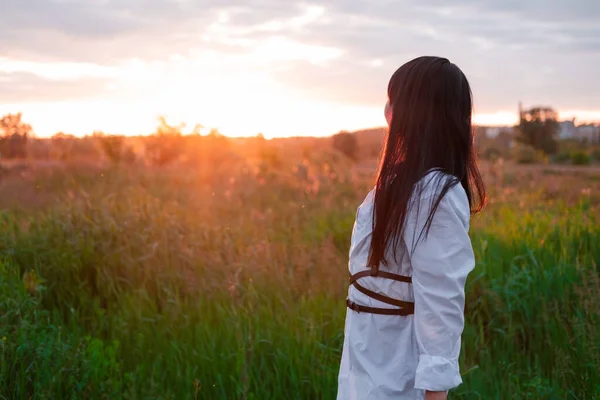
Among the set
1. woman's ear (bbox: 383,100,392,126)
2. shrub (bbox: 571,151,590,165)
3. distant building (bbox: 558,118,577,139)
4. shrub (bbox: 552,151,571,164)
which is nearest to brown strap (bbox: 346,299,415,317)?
woman's ear (bbox: 383,100,392,126)

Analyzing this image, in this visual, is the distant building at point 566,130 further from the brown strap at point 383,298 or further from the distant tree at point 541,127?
the brown strap at point 383,298

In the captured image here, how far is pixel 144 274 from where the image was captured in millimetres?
5137

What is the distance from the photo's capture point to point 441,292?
6.07 ft

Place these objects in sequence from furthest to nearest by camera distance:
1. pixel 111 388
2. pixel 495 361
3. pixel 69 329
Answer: pixel 69 329 < pixel 495 361 < pixel 111 388

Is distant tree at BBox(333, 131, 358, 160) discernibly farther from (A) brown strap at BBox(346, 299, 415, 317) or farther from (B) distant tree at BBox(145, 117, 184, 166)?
(A) brown strap at BBox(346, 299, 415, 317)

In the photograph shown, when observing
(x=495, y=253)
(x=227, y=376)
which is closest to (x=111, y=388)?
(x=227, y=376)

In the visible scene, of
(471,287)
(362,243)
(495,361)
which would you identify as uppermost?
(362,243)

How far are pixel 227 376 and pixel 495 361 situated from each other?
1.67 m

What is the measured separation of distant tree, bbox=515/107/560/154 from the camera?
159 ft

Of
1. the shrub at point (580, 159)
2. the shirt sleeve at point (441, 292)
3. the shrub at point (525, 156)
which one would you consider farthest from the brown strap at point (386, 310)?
the shrub at point (580, 159)

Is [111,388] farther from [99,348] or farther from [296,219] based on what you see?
[296,219]

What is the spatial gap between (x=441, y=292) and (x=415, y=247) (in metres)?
0.16

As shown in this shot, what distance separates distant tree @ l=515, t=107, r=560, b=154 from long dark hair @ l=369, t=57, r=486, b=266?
4953cm

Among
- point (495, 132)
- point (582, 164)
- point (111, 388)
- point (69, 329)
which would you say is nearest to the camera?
point (111, 388)
